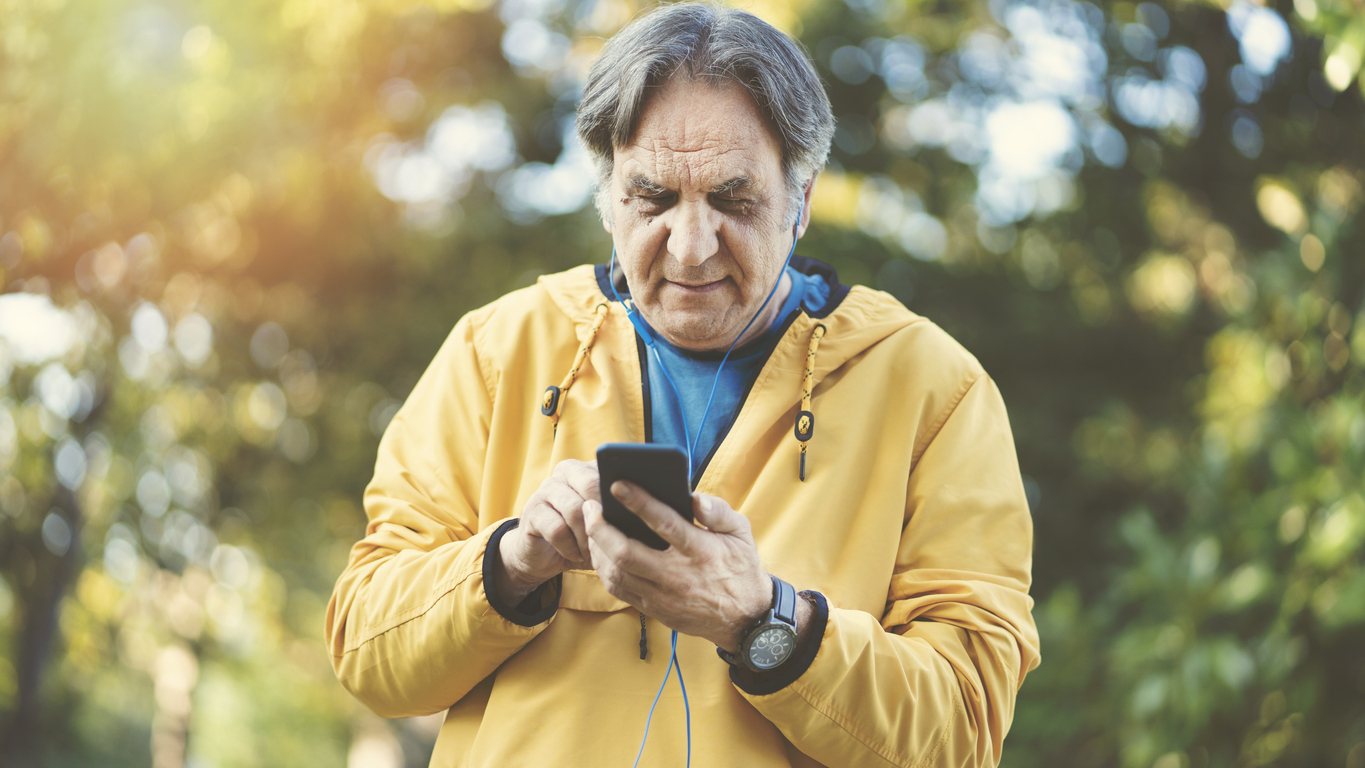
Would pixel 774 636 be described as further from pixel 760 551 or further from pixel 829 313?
pixel 829 313

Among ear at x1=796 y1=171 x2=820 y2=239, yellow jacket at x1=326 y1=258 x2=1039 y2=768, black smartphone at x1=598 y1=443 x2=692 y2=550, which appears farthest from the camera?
ear at x1=796 y1=171 x2=820 y2=239

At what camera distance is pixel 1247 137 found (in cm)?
645

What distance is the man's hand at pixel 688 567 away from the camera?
138 centimetres

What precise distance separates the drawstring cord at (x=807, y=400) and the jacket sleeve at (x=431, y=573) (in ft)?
1.65

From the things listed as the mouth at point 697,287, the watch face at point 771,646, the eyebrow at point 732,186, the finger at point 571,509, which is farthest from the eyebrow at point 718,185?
the watch face at point 771,646

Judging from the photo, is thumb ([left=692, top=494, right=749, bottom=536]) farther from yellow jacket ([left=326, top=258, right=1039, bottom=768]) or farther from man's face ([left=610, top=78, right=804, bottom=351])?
man's face ([left=610, top=78, right=804, bottom=351])

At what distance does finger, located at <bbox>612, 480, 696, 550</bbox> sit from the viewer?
1.34 meters

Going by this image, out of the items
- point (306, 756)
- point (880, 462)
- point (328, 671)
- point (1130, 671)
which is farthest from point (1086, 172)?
point (306, 756)

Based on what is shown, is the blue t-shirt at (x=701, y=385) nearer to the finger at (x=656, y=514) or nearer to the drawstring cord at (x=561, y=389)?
the drawstring cord at (x=561, y=389)

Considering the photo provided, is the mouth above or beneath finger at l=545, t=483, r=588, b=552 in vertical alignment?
above

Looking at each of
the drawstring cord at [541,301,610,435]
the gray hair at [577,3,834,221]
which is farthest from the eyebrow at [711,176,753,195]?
the drawstring cord at [541,301,610,435]

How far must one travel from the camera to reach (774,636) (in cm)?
147

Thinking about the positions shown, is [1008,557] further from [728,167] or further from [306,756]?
[306,756]

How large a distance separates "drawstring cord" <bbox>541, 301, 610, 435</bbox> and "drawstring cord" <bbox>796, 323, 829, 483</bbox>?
400 mm
